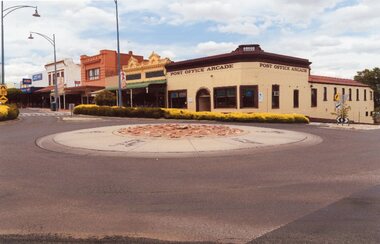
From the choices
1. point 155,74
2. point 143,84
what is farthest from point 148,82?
point 155,74

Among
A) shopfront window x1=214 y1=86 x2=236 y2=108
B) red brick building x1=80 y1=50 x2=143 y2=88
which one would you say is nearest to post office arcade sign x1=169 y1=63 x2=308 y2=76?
shopfront window x1=214 y1=86 x2=236 y2=108

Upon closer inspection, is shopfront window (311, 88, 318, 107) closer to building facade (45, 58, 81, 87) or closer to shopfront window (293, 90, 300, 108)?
shopfront window (293, 90, 300, 108)

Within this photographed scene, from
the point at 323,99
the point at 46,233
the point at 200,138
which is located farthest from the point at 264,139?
the point at 323,99

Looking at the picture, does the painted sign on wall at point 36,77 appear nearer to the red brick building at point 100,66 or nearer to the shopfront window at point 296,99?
the red brick building at point 100,66

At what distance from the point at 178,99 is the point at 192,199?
32.9m

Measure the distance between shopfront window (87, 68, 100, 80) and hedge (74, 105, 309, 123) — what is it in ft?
61.4

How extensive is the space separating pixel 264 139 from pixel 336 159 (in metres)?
4.68

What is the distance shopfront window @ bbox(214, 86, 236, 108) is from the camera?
110 feet

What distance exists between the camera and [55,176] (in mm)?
8219

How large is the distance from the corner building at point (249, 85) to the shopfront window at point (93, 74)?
61.1 feet

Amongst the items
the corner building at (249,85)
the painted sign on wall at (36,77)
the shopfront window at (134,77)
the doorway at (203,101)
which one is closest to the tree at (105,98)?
the shopfront window at (134,77)

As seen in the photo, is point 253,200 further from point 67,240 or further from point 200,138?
point 200,138

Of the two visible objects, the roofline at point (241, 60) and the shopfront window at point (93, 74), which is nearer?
the roofline at point (241, 60)

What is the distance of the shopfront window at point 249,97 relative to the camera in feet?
107
